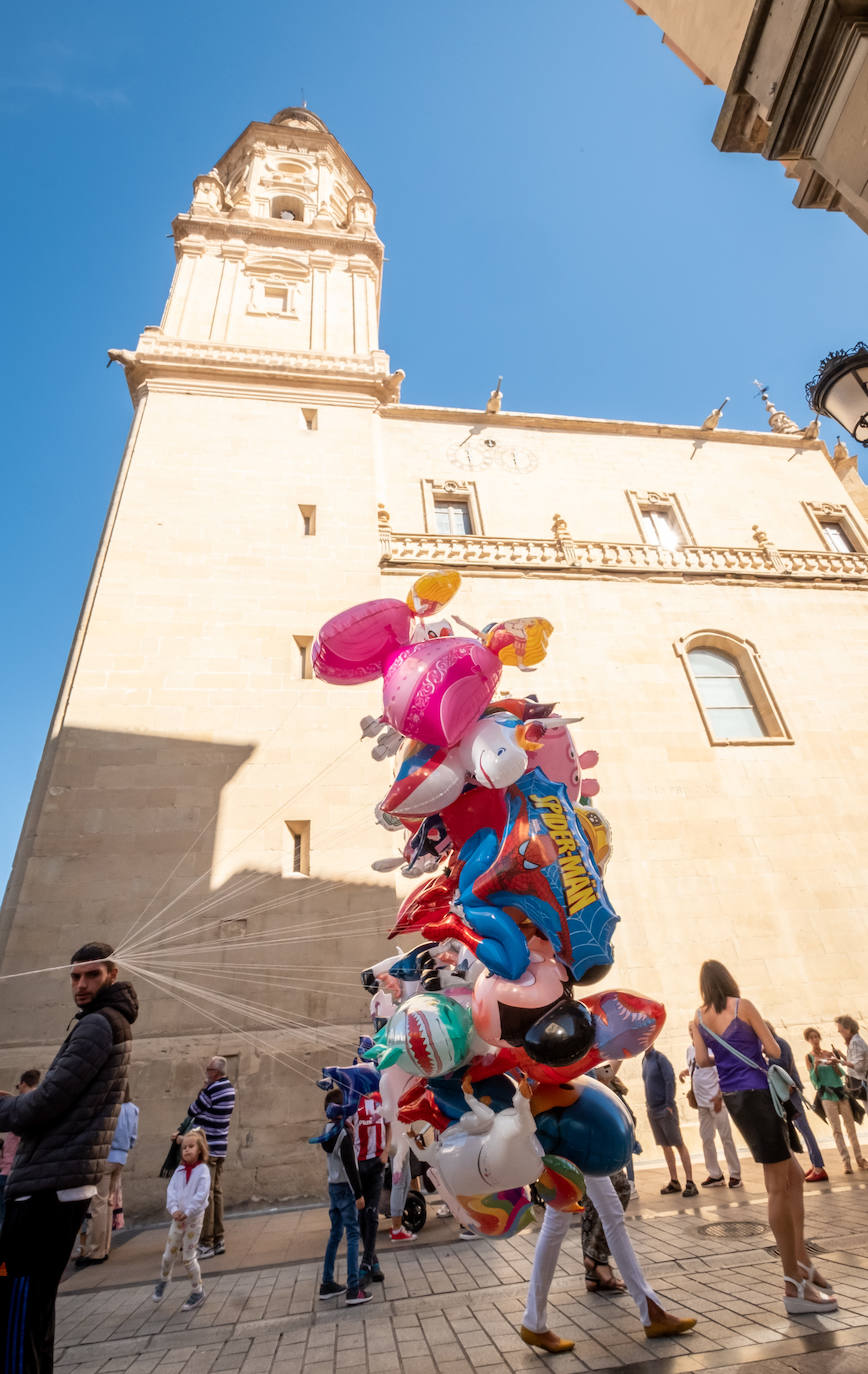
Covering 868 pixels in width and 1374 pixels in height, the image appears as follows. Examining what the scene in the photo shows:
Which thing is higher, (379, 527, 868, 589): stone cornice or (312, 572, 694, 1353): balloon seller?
(379, 527, 868, 589): stone cornice

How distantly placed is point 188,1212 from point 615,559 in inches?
536

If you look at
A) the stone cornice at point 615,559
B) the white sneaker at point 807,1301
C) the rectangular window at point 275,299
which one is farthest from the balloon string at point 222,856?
the rectangular window at point 275,299

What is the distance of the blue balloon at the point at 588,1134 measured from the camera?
309cm

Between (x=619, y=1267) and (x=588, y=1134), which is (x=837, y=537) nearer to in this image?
(x=619, y=1267)

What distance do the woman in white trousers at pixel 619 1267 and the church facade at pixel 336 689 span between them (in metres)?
4.41

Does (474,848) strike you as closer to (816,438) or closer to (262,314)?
(262,314)

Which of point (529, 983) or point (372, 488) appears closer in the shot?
point (529, 983)

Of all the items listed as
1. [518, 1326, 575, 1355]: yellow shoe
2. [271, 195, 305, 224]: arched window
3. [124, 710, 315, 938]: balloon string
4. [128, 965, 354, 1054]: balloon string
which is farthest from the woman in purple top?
[271, 195, 305, 224]: arched window

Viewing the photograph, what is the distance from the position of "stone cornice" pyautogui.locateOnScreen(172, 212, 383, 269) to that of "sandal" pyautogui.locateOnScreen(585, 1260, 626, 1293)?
23.0m

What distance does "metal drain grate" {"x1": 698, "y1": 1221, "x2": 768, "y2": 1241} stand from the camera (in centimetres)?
516

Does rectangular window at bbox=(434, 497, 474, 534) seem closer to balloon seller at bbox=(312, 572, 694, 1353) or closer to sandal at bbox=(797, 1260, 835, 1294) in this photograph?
balloon seller at bbox=(312, 572, 694, 1353)

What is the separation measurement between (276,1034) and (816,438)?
21637 millimetres

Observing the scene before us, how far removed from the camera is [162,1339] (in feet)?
13.6

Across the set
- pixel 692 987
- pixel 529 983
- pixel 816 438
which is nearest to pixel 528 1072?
pixel 529 983
